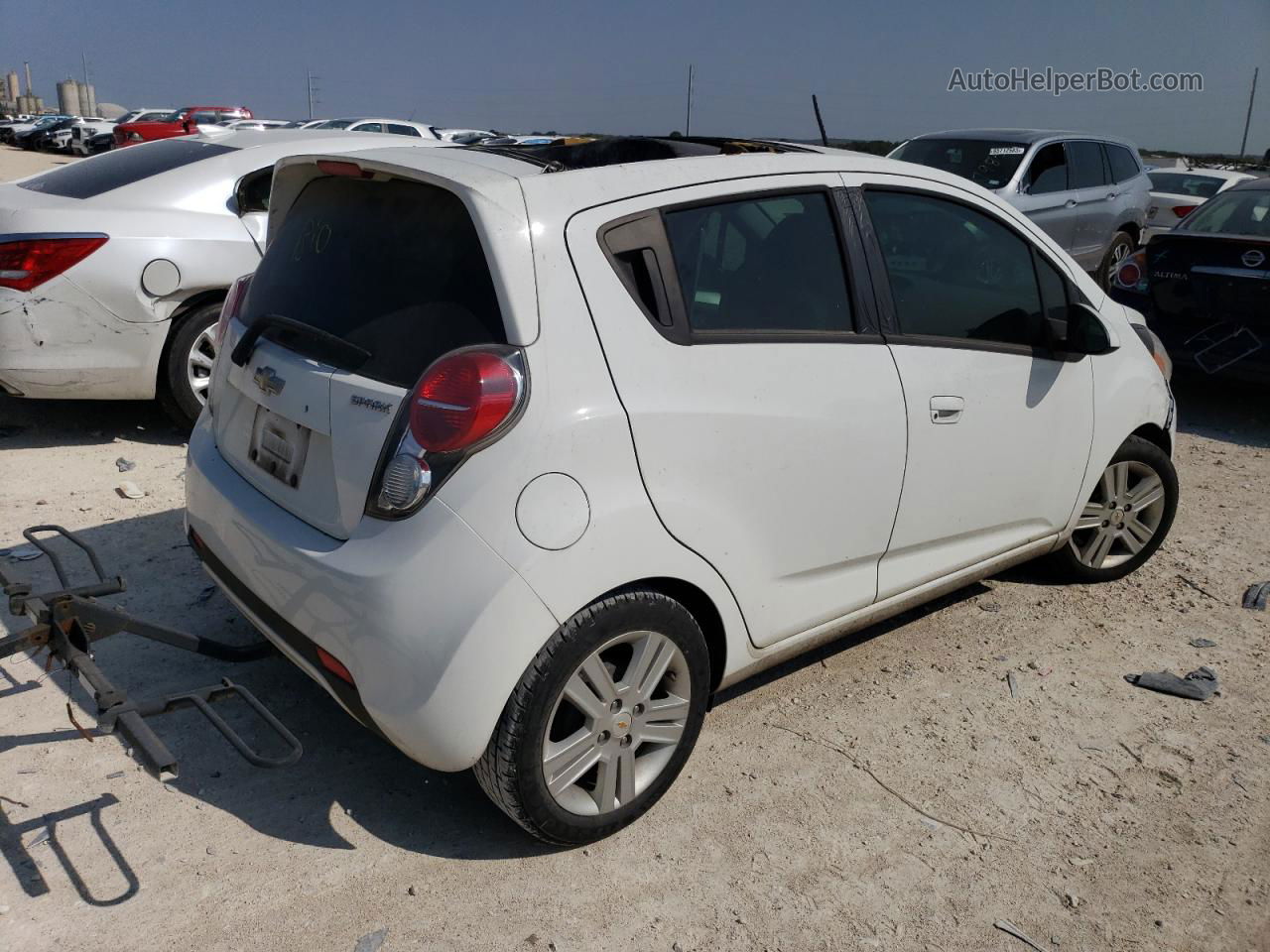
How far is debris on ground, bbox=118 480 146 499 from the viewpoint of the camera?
5.34 meters

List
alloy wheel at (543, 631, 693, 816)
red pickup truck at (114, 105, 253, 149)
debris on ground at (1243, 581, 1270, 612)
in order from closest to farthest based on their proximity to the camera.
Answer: alloy wheel at (543, 631, 693, 816)
debris on ground at (1243, 581, 1270, 612)
red pickup truck at (114, 105, 253, 149)

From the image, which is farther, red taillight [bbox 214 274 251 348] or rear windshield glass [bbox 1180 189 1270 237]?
rear windshield glass [bbox 1180 189 1270 237]

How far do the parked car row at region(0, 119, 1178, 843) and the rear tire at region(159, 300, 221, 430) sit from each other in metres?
2.47

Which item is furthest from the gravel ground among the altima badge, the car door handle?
the altima badge

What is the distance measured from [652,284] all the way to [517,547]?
0.81 meters

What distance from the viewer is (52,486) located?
5445 mm

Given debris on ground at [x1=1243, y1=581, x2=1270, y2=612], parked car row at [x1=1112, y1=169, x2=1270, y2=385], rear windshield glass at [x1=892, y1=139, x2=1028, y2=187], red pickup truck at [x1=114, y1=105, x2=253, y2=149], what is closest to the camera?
debris on ground at [x1=1243, y1=581, x2=1270, y2=612]

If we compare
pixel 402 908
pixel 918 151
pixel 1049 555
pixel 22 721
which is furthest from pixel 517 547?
pixel 918 151

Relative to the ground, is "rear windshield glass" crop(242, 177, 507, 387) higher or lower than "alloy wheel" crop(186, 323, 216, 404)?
higher

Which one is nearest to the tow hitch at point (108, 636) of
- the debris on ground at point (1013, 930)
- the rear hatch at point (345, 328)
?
the rear hatch at point (345, 328)

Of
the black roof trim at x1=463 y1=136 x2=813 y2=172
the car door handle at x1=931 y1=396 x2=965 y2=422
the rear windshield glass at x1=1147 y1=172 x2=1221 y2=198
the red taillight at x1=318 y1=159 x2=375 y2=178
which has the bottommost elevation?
the rear windshield glass at x1=1147 y1=172 x2=1221 y2=198

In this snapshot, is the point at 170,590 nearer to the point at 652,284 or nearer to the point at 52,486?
the point at 52,486

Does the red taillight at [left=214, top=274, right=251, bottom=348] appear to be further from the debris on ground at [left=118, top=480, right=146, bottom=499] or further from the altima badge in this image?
the debris on ground at [left=118, top=480, right=146, bottom=499]

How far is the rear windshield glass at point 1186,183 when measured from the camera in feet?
55.2
